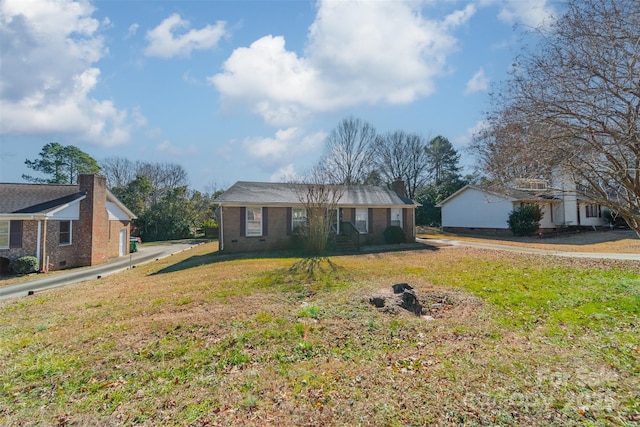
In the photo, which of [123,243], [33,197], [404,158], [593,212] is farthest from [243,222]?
[593,212]

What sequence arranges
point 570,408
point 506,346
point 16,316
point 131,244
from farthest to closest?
point 131,244, point 16,316, point 506,346, point 570,408

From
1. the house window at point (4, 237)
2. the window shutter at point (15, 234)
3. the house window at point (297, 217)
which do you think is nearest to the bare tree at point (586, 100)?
the house window at point (297, 217)

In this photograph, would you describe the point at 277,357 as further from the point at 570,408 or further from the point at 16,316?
the point at 16,316

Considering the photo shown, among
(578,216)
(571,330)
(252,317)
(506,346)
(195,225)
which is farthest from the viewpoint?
(195,225)

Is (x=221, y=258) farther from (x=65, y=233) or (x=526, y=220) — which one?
(x=526, y=220)

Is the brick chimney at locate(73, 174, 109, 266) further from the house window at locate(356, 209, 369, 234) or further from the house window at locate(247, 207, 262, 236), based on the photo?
the house window at locate(356, 209, 369, 234)

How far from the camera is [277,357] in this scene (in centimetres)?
503

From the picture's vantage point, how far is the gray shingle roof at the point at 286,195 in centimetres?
1869

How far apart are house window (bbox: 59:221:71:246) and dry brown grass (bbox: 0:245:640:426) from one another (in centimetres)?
1144

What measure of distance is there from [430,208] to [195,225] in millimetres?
28899

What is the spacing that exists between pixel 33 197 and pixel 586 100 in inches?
1011

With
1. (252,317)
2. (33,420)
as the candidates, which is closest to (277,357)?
(252,317)

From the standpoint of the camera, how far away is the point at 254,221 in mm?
18906

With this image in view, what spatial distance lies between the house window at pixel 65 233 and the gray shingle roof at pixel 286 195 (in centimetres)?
927
